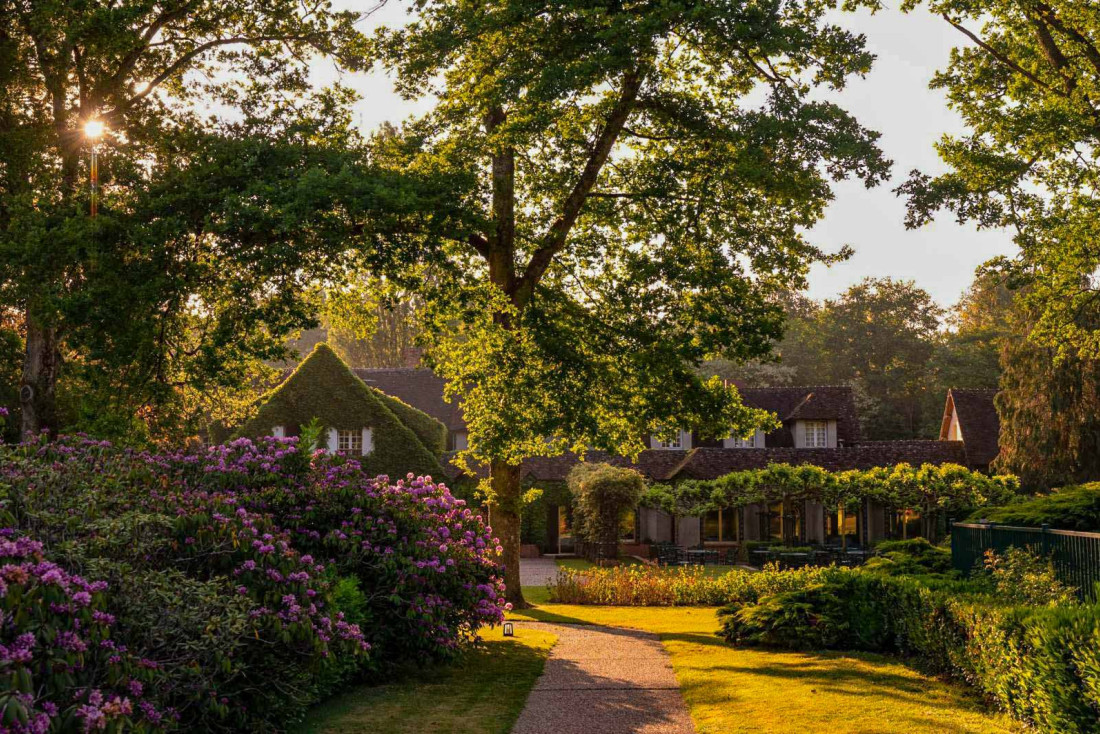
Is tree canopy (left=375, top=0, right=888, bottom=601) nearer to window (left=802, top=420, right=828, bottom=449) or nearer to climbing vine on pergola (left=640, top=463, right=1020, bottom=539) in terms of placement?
climbing vine on pergola (left=640, top=463, right=1020, bottom=539)

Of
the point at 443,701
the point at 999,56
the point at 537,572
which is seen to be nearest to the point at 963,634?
the point at 443,701

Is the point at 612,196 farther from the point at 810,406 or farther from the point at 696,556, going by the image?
the point at 810,406

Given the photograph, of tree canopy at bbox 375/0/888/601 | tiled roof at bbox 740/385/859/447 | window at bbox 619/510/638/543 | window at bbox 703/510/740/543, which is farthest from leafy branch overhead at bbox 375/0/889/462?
tiled roof at bbox 740/385/859/447

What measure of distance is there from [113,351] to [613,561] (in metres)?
24.1

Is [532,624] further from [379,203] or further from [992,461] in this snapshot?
[992,461]

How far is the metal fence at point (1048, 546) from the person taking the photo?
12.6 meters

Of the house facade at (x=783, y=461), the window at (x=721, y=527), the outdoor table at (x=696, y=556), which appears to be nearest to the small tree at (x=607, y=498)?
the outdoor table at (x=696, y=556)

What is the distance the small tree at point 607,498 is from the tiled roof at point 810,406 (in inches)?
554

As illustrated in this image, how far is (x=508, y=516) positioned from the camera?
24.0 metres

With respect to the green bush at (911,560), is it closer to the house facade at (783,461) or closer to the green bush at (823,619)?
the green bush at (823,619)

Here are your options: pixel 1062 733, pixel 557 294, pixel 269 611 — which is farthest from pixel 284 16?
pixel 1062 733

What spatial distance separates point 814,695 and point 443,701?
4469 mm

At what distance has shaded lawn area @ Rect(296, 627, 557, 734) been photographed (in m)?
10.5

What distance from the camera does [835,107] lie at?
64.4 ft
